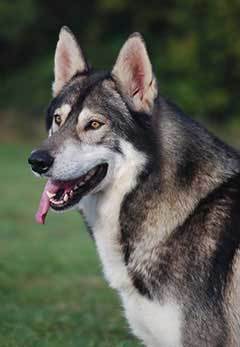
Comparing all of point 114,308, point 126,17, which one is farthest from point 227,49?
point 114,308

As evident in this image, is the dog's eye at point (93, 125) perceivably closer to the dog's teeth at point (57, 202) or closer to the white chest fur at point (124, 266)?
the white chest fur at point (124, 266)

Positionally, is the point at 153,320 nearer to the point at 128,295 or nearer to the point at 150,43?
the point at 128,295

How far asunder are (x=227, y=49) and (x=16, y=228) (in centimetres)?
2624

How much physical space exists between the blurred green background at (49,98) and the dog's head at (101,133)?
75.0 inches

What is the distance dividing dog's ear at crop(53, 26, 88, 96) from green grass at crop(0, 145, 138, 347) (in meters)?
2.20

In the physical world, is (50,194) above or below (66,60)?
below

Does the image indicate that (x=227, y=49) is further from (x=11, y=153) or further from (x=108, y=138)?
(x=108, y=138)

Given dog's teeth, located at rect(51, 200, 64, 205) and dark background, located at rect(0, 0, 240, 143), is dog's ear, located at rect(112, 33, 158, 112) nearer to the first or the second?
dog's teeth, located at rect(51, 200, 64, 205)

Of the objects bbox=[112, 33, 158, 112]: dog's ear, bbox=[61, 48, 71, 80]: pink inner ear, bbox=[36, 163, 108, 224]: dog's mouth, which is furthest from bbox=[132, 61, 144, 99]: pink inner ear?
Answer: bbox=[61, 48, 71, 80]: pink inner ear

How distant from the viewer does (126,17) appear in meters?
50.7

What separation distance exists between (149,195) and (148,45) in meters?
40.3

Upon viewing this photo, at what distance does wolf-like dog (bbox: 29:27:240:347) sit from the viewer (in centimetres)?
513

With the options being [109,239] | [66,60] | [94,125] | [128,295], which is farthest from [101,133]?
[128,295]

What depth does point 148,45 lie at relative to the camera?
45.2m
